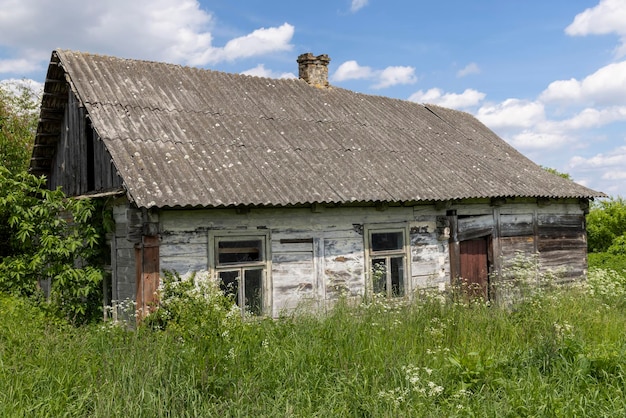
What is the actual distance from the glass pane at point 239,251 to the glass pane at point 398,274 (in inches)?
111

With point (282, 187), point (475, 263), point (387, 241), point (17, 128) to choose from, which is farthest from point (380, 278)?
point (17, 128)

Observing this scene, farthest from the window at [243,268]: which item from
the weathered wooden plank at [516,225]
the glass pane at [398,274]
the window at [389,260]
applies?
the weathered wooden plank at [516,225]

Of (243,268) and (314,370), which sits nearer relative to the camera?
(314,370)

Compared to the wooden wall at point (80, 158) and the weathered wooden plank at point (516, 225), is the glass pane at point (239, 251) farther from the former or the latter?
the weathered wooden plank at point (516, 225)

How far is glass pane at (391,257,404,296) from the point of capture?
1105 centimetres

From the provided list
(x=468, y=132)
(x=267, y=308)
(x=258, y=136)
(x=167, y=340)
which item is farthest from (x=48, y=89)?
(x=468, y=132)

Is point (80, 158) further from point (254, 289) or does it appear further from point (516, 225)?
point (516, 225)

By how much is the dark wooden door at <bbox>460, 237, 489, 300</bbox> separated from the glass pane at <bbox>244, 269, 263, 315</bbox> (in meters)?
4.73

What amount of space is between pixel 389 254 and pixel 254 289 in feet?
9.11

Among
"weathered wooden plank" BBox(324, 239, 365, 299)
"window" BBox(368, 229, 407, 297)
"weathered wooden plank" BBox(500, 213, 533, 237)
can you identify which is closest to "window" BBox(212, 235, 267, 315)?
"weathered wooden plank" BBox(324, 239, 365, 299)

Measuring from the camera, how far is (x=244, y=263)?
30.6 feet

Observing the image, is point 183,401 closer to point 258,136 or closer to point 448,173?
point 258,136

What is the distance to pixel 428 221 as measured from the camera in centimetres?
1145

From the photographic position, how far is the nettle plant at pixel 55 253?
9.23 m
